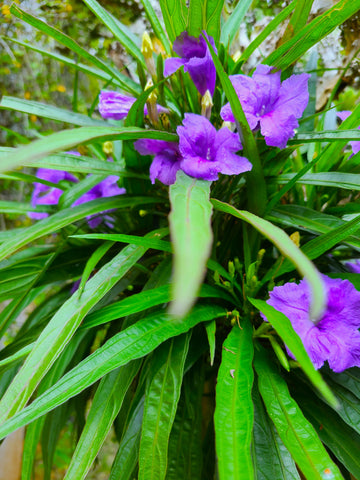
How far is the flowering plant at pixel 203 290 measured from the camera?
0.38 m

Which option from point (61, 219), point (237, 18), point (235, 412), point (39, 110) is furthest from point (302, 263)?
point (237, 18)

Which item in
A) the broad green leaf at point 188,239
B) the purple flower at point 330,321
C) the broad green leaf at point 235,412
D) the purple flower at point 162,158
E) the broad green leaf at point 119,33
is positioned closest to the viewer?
the broad green leaf at point 188,239

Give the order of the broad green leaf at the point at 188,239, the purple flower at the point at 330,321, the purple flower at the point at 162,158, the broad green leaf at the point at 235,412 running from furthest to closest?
the purple flower at the point at 162,158 < the purple flower at the point at 330,321 < the broad green leaf at the point at 235,412 < the broad green leaf at the point at 188,239

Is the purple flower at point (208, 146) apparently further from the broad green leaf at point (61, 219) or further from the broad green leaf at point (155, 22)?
the broad green leaf at point (155, 22)

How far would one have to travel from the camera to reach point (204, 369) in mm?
594

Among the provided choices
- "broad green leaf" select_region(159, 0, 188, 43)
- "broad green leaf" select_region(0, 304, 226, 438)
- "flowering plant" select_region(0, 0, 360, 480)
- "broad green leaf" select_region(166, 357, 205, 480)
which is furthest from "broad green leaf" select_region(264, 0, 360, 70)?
"broad green leaf" select_region(166, 357, 205, 480)

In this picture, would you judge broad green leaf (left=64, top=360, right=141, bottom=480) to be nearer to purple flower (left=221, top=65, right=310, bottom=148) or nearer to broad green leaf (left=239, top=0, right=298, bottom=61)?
purple flower (left=221, top=65, right=310, bottom=148)

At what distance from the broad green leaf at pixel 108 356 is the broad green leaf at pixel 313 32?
1.20 feet

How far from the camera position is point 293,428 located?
0.38 m

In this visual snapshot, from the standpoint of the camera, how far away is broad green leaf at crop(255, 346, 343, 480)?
0.33 meters

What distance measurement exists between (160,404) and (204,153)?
319mm

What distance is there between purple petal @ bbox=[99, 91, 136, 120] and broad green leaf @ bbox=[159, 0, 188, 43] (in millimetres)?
124

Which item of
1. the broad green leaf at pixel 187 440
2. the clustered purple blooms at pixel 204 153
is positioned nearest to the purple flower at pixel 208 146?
the clustered purple blooms at pixel 204 153

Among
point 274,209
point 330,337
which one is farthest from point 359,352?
point 274,209
